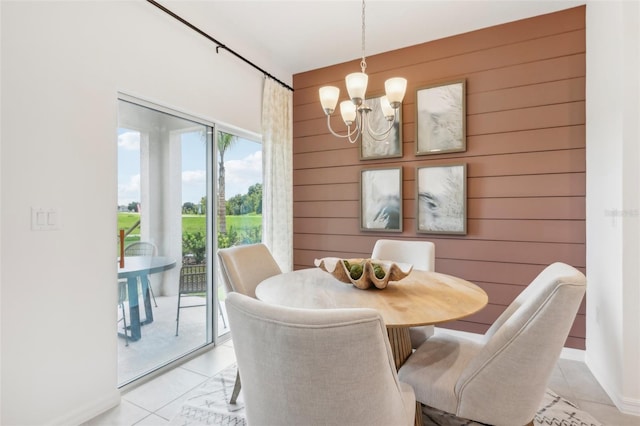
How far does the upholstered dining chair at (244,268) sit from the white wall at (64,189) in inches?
28.2

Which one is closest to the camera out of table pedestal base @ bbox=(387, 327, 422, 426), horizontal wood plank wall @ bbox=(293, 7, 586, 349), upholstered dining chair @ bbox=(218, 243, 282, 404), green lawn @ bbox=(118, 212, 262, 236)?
table pedestal base @ bbox=(387, 327, 422, 426)

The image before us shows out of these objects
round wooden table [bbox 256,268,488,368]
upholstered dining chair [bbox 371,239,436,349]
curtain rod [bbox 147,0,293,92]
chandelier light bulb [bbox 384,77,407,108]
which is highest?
curtain rod [bbox 147,0,293,92]

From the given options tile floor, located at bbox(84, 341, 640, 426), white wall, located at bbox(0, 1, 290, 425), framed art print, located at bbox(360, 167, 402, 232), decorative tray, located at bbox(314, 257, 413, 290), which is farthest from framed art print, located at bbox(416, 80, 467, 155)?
white wall, located at bbox(0, 1, 290, 425)

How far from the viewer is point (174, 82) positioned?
2369mm

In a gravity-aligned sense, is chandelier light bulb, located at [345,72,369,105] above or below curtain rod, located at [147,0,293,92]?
below

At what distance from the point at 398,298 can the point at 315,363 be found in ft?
2.69

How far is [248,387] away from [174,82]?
2.23m

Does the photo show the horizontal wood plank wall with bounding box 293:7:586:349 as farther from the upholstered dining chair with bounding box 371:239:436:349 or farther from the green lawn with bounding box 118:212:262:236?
the green lawn with bounding box 118:212:262:236

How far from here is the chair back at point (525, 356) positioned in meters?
1.11

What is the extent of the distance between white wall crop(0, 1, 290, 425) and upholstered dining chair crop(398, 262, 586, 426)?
5.98 ft

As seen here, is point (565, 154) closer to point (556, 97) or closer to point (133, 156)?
point (556, 97)

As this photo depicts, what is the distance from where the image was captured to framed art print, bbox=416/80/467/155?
9.46 ft

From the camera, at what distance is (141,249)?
2287 millimetres

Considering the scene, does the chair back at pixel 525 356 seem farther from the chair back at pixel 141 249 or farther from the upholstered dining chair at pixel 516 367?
the chair back at pixel 141 249
